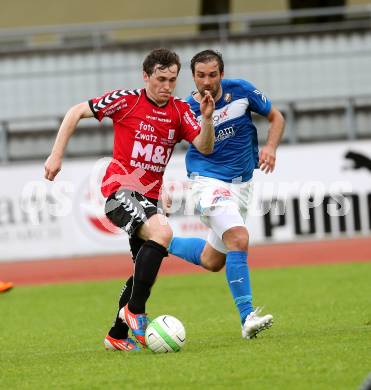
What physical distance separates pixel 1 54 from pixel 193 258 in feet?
51.6

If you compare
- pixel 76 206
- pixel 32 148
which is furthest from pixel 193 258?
pixel 32 148

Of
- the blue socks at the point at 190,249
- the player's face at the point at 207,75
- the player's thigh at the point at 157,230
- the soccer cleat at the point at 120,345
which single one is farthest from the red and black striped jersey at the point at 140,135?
the blue socks at the point at 190,249

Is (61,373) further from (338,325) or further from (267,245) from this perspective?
(267,245)

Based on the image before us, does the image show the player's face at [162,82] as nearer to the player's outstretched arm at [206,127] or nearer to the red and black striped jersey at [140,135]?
the red and black striped jersey at [140,135]

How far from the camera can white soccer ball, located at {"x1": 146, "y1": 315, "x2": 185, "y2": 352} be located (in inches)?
314

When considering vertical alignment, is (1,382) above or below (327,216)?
above

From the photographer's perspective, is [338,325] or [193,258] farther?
[193,258]

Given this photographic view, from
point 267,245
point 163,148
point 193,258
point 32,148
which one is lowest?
point 267,245

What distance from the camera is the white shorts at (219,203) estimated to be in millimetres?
9016

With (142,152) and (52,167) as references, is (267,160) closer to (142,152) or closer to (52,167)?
(142,152)

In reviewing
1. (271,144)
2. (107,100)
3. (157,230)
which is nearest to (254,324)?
(157,230)

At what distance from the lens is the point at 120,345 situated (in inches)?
334

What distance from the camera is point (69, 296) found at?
48.7 ft

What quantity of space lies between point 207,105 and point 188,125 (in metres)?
0.49
